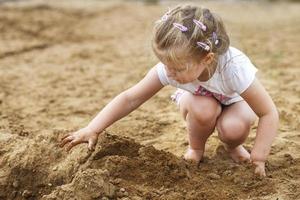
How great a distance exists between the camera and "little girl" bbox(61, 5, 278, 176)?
105 inches

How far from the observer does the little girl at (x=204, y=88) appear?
2666mm

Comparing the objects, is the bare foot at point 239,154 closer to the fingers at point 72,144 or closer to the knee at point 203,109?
the knee at point 203,109

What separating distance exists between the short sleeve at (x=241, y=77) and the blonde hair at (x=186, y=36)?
16cm

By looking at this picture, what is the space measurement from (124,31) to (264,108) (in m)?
4.36

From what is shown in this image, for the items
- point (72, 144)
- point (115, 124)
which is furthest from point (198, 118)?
point (115, 124)

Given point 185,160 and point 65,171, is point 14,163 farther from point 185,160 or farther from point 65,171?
point 185,160

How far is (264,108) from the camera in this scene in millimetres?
2871

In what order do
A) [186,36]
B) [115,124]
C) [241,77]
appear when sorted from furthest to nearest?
[115,124] < [241,77] < [186,36]

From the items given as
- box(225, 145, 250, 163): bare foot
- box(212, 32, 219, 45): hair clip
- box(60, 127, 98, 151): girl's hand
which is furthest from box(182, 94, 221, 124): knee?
box(60, 127, 98, 151): girl's hand

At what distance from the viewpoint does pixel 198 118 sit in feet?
9.95

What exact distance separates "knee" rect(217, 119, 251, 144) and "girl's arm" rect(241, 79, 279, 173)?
0.14m

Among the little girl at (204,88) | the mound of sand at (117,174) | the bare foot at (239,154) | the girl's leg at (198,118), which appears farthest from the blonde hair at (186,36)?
the bare foot at (239,154)

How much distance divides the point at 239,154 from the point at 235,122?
0.25 meters

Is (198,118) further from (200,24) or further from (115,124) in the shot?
Answer: (115,124)
